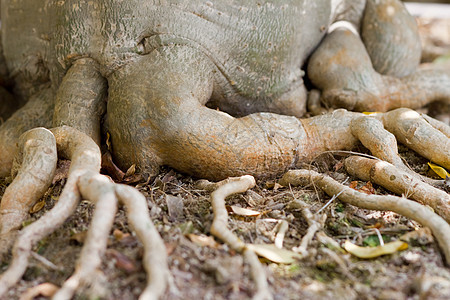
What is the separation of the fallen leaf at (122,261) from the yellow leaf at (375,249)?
888 mm

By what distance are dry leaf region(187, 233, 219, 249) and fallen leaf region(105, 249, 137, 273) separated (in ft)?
0.95

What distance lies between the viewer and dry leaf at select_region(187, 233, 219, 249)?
1899 millimetres

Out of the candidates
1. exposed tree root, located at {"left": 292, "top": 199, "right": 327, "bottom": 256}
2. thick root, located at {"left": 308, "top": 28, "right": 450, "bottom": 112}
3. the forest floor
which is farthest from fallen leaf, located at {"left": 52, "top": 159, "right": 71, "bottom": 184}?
thick root, located at {"left": 308, "top": 28, "right": 450, "bottom": 112}

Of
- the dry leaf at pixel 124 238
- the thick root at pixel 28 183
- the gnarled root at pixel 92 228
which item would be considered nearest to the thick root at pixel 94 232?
the gnarled root at pixel 92 228

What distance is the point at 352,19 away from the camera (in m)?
3.54

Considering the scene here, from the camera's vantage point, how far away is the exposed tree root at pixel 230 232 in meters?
1.66

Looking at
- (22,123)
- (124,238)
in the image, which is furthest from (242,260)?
(22,123)

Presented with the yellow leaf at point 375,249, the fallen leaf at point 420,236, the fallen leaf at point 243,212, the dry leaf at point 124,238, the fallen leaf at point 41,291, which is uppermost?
the fallen leaf at point 420,236

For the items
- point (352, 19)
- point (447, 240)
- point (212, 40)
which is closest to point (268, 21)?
point (212, 40)

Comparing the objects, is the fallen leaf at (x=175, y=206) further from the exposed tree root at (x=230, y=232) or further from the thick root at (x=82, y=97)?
the thick root at (x=82, y=97)

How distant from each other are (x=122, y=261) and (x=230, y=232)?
18.0 inches

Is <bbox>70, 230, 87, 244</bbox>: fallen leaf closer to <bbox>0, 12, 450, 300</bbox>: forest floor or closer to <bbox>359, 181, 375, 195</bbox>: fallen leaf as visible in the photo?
<bbox>0, 12, 450, 300</bbox>: forest floor

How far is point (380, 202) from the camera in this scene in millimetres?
2121

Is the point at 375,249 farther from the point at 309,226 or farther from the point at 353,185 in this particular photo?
the point at 353,185
